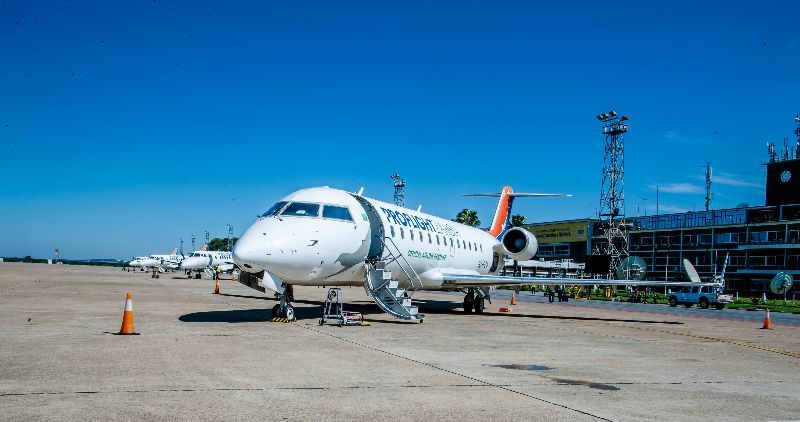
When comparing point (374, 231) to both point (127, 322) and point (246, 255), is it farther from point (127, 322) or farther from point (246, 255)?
point (127, 322)

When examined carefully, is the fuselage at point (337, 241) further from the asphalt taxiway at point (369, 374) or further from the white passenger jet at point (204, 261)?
the white passenger jet at point (204, 261)

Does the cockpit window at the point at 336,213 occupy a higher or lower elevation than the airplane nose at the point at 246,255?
higher

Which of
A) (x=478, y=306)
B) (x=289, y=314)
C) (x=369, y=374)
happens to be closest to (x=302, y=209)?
(x=289, y=314)

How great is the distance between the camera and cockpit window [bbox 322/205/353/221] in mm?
17359

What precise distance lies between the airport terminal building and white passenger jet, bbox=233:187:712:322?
6061 centimetres

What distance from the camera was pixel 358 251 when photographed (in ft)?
60.4

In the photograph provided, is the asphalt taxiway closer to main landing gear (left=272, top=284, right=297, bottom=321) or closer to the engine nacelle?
main landing gear (left=272, top=284, right=297, bottom=321)

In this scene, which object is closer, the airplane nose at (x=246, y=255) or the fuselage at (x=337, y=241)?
the airplane nose at (x=246, y=255)

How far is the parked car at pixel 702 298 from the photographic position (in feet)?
140

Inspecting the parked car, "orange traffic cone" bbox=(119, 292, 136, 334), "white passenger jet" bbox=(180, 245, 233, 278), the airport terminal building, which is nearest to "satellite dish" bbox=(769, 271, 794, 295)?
the parked car

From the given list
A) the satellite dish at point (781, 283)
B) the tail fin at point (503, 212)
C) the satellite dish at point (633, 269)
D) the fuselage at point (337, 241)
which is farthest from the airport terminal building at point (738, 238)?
the fuselage at point (337, 241)

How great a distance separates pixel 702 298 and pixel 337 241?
1336 inches

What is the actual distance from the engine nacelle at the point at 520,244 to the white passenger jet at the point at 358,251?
11.2 ft

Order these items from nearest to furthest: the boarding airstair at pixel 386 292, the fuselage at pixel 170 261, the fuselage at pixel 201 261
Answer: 1. the boarding airstair at pixel 386 292
2. the fuselage at pixel 201 261
3. the fuselage at pixel 170 261
